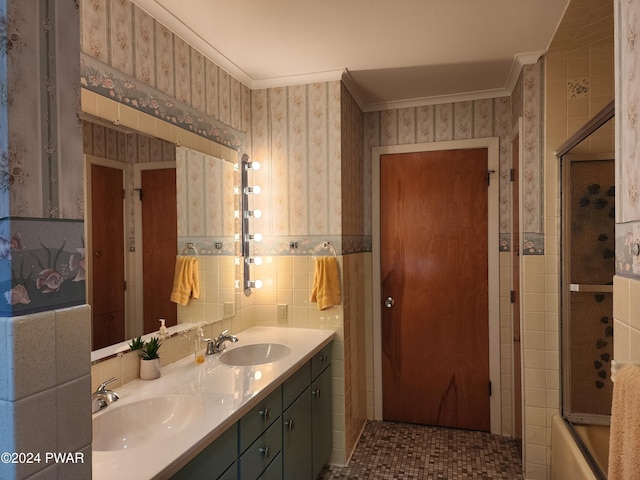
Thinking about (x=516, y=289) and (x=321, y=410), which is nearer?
(x=321, y=410)

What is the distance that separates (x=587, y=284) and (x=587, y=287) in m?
0.02

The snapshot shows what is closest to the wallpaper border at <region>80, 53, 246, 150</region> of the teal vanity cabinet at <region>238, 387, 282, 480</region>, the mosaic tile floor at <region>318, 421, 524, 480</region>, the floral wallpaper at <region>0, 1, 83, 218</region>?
the floral wallpaper at <region>0, 1, 83, 218</region>

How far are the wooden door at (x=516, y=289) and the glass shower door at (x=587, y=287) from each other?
41cm

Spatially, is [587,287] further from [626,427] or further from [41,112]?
[41,112]

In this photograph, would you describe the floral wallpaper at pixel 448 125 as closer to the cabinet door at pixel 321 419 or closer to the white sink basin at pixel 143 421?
the cabinet door at pixel 321 419

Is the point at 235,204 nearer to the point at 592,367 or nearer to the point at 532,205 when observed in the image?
the point at 532,205

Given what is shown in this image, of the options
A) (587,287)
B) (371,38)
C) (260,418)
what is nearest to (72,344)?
(260,418)

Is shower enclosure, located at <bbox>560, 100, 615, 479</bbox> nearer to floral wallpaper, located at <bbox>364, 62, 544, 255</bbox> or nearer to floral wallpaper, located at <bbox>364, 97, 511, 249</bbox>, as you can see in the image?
floral wallpaper, located at <bbox>364, 62, 544, 255</bbox>

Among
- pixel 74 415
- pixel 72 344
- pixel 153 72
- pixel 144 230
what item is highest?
pixel 153 72

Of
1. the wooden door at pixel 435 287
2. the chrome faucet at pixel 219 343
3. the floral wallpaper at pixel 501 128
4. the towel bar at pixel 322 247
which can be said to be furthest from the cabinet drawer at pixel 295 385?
the floral wallpaper at pixel 501 128

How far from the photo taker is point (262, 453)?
1.57 m

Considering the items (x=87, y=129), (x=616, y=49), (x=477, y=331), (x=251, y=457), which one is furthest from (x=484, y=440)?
(x=87, y=129)

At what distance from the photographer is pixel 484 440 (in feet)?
9.25

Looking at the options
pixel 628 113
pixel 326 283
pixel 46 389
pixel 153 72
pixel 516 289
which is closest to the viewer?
pixel 46 389
